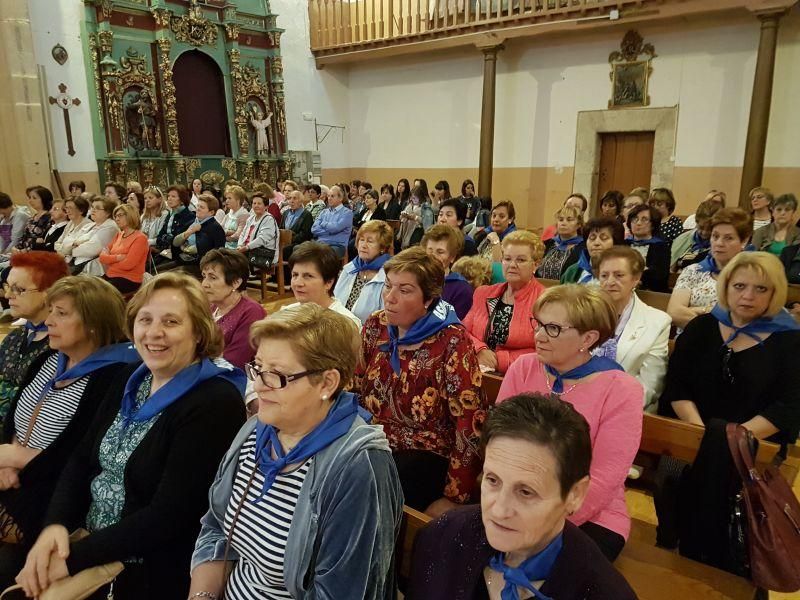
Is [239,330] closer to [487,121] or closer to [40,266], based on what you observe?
[40,266]

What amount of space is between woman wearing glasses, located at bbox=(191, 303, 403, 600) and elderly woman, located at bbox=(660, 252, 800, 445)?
171 cm

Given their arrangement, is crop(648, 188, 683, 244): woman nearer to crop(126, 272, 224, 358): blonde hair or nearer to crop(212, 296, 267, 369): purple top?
crop(212, 296, 267, 369): purple top

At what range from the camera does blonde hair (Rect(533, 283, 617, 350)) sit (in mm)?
1822

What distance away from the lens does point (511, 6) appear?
10172 millimetres

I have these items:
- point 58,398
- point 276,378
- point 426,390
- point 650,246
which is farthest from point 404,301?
point 650,246

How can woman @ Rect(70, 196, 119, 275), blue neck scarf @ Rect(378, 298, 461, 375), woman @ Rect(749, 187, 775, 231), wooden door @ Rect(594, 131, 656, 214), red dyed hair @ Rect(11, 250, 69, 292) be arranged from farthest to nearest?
wooden door @ Rect(594, 131, 656, 214), woman @ Rect(749, 187, 775, 231), woman @ Rect(70, 196, 119, 275), red dyed hair @ Rect(11, 250, 69, 292), blue neck scarf @ Rect(378, 298, 461, 375)

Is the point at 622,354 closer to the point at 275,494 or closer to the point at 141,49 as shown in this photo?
the point at 275,494

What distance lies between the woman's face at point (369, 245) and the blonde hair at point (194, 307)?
187cm

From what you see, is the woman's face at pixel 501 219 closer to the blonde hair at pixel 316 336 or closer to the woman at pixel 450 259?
the woman at pixel 450 259

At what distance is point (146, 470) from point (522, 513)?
1183 mm

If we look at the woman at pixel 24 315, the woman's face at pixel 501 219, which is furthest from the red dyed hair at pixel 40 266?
the woman's face at pixel 501 219

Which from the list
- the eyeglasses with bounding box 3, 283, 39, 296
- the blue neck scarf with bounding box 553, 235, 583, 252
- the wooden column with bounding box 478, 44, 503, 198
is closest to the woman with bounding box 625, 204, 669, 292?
the blue neck scarf with bounding box 553, 235, 583, 252

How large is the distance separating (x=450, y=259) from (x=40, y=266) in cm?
236

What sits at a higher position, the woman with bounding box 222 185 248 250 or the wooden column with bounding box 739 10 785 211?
the wooden column with bounding box 739 10 785 211
